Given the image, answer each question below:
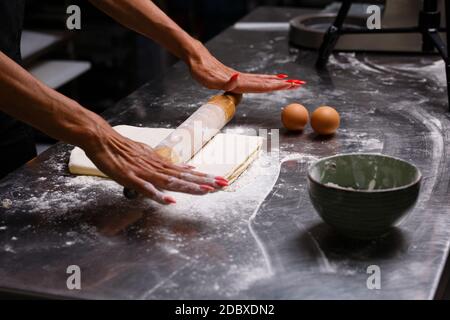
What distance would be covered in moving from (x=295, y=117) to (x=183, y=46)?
47 cm

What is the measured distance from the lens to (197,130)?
6.13 feet

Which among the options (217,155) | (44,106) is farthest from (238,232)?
(44,106)

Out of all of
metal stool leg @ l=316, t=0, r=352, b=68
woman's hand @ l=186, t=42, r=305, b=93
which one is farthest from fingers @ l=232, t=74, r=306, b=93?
metal stool leg @ l=316, t=0, r=352, b=68

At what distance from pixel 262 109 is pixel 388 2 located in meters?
0.87

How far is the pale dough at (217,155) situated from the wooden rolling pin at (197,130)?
0.03 meters

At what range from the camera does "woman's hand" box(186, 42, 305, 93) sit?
85.4 inches

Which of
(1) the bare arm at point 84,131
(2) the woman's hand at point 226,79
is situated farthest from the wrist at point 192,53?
(1) the bare arm at point 84,131

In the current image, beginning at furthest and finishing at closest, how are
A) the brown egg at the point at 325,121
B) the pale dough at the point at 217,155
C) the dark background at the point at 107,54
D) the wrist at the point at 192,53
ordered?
the dark background at the point at 107,54
the wrist at the point at 192,53
the brown egg at the point at 325,121
the pale dough at the point at 217,155

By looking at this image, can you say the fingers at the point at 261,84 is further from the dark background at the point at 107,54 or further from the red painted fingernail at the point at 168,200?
the dark background at the point at 107,54

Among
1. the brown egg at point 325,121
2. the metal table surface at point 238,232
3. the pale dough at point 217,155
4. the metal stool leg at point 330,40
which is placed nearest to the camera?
the metal table surface at point 238,232

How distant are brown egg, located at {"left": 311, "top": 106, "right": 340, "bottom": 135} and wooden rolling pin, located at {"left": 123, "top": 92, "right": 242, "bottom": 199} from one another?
0.24 meters

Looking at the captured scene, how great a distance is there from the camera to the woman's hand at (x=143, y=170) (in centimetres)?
152
